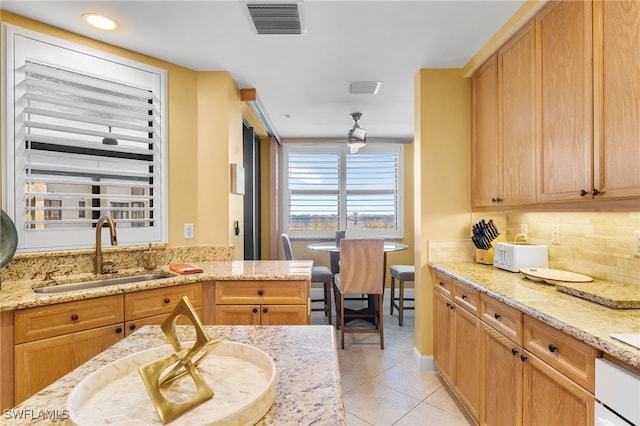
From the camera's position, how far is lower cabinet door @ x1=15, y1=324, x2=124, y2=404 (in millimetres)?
1571

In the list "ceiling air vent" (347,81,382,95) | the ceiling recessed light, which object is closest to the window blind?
the ceiling recessed light

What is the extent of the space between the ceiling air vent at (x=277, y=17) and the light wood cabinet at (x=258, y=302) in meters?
1.63

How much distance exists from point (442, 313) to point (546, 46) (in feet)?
6.02

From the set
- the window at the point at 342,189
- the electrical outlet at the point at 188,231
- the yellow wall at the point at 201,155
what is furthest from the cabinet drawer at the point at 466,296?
the window at the point at 342,189

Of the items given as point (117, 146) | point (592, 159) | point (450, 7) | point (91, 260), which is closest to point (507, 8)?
point (450, 7)

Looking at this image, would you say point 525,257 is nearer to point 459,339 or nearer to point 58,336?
point 459,339

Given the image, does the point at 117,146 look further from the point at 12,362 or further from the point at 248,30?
the point at 12,362

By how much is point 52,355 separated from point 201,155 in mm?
1639

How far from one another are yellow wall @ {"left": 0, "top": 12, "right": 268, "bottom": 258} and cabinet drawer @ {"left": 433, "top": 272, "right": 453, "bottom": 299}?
5.69ft

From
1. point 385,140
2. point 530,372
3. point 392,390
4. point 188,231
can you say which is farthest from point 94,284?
point 385,140

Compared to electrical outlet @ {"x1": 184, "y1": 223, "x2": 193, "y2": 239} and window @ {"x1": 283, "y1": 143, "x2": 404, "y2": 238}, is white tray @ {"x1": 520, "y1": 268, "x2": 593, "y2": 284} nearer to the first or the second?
electrical outlet @ {"x1": 184, "y1": 223, "x2": 193, "y2": 239}

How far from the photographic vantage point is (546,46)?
1.76 m

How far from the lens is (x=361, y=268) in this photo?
130 inches

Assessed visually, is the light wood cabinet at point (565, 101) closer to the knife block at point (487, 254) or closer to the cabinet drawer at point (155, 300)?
the knife block at point (487, 254)
